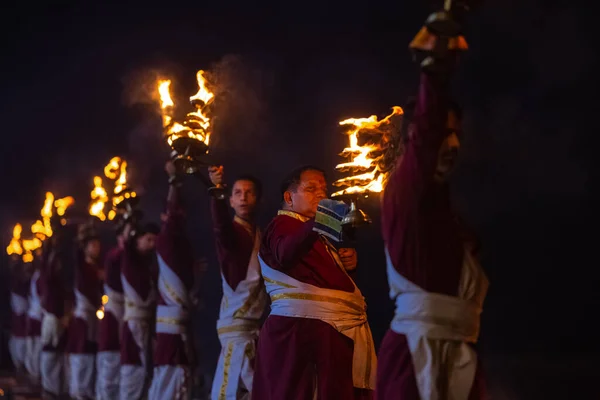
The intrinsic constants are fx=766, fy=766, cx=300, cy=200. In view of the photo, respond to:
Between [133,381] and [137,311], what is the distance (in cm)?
45

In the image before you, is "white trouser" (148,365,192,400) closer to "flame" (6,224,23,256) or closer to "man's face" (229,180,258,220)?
"man's face" (229,180,258,220)

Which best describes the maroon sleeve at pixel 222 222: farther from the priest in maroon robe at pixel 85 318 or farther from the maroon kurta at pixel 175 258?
the priest in maroon robe at pixel 85 318

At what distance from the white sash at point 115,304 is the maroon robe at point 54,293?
54.1 inches

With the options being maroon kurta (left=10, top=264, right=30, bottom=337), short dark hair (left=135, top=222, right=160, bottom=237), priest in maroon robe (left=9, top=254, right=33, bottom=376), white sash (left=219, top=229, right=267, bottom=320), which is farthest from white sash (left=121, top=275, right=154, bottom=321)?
maroon kurta (left=10, top=264, right=30, bottom=337)

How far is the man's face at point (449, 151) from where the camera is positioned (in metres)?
2.25

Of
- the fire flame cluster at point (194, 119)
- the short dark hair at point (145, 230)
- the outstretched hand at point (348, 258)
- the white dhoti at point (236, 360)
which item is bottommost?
the white dhoti at point (236, 360)

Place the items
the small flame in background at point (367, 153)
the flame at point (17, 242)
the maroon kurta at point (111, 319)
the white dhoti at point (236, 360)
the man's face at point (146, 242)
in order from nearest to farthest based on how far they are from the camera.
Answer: the small flame in background at point (367, 153) < the white dhoti at point (236, 360) < the man's face at point (146, 242) < the maroon kurta at point (111, 319) < the flame at point (17, 242)

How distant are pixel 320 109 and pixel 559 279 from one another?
6.38 ft

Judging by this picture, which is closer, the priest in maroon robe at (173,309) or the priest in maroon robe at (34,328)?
the priest in maroon robe at (173,309)

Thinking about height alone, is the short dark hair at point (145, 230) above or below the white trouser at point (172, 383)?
above

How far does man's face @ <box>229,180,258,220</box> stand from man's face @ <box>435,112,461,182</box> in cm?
190

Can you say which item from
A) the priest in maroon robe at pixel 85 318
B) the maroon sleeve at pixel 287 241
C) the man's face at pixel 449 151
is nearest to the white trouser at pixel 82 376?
the priest in maroon robe at pixel 85 318

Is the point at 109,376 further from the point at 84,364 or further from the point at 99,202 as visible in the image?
the point at 99,202

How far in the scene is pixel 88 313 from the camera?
6164mm
